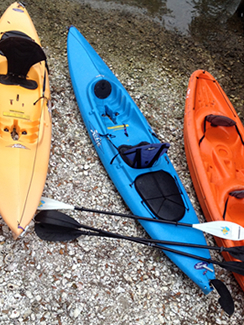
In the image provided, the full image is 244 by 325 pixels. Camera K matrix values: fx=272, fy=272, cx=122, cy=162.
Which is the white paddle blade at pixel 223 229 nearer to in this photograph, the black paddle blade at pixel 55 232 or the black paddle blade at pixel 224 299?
the black paddle blade at pixel 224 299

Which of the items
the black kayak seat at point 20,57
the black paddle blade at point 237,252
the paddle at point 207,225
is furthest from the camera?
the black kayak seat at point 20,57

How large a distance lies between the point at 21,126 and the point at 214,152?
10.3ft

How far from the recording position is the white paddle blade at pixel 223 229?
3.71 m

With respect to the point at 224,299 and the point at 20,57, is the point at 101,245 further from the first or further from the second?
the point at 20,57

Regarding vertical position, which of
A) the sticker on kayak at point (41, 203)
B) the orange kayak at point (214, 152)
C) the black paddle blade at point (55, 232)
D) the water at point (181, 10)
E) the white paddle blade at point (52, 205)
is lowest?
the black paddle blade at point (55, 232)

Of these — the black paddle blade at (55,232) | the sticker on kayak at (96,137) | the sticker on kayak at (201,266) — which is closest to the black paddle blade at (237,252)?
the sticker on kayak at (201,266)

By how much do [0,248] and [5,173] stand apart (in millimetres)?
923

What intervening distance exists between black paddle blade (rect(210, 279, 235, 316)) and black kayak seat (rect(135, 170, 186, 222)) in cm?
94

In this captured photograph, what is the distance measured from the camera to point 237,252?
3.55 metres

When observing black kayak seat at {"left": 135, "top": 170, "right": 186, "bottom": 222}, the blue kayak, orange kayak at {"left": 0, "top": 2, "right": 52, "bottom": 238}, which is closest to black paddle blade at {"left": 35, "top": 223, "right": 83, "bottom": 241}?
orange kayak at {"left": 0, "top": 2, "right": 52, "bottom": 238}

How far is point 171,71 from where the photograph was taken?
257 inches

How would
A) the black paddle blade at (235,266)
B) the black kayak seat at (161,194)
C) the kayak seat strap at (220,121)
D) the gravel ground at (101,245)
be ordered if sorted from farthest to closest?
the kayak seat strap at (220,121) → the black kayak seat at (161,194) → the black paddle blade at (235,266) → the gravel ground at (101,245)

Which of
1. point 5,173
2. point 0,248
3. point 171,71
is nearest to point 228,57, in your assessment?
point 171,71

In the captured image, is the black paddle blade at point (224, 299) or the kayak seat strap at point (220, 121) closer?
the black paddle blade at point (224, 299)
